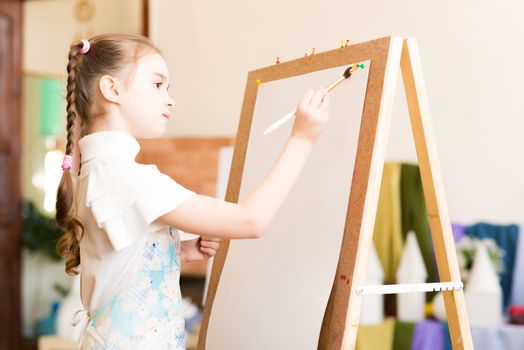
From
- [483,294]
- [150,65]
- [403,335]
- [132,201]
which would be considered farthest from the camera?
[403,335]

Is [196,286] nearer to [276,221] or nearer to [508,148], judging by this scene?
[508,148]

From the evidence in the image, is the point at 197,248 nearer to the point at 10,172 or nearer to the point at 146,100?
the point at 146,100

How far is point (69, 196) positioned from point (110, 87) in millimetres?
265

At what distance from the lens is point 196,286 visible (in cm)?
364

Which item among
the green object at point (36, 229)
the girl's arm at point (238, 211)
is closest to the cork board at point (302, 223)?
the girl's arm at point (238, 211)

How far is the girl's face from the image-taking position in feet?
4.45

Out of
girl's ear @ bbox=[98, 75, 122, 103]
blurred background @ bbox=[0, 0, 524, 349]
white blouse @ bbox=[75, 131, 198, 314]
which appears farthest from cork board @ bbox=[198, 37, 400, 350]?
blurred background @ bbox=[0, 0, 524, 349]

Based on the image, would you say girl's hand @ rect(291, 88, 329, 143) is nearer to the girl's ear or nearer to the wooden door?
the girl's ear

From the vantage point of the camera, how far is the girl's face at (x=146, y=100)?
136 cm

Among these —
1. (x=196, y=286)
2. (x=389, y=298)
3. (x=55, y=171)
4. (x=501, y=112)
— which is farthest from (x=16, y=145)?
(x=501, y=112)

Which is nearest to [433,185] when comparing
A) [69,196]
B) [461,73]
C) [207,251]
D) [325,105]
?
[325,105]

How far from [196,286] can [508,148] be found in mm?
1730

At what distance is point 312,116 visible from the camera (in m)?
1.35

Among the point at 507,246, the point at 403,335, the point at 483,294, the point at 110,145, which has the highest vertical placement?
the point at 110,145
